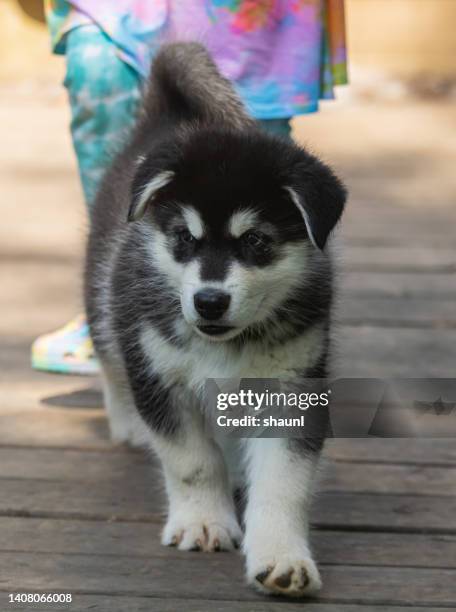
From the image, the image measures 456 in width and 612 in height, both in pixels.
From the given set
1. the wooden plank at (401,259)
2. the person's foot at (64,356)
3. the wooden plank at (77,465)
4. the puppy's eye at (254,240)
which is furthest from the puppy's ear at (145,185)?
the wooden plank at (401,259)

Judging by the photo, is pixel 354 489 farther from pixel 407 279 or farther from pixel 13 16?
pixel 13 16

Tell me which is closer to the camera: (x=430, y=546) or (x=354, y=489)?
(x=430, y=546)

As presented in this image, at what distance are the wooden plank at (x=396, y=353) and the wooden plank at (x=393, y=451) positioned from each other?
51 cm

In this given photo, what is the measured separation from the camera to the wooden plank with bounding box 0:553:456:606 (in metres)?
2.93

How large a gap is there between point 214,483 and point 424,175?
474cm

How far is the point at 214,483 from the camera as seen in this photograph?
3307mm

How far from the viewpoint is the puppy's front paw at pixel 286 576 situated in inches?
114

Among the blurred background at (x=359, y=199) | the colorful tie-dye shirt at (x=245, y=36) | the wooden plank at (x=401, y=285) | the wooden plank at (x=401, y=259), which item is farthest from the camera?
the wooden plank at (x=401, y=259)

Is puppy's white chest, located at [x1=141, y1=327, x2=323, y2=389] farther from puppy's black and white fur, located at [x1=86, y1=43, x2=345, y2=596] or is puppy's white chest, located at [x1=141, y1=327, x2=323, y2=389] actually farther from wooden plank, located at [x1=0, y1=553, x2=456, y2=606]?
wooden plank, located at [x1=0, y1=553, x2=456, y2=606]

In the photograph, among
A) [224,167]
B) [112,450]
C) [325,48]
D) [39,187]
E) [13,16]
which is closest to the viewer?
[224,167]

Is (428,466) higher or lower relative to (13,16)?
higher

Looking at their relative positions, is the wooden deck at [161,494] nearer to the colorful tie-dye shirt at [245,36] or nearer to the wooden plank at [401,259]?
the wooden plank at [401,259]

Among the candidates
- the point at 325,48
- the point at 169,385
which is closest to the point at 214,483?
the point at 169,385

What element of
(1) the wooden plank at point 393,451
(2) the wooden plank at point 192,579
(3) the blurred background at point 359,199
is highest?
(2) the wooden plank at point 192,579
